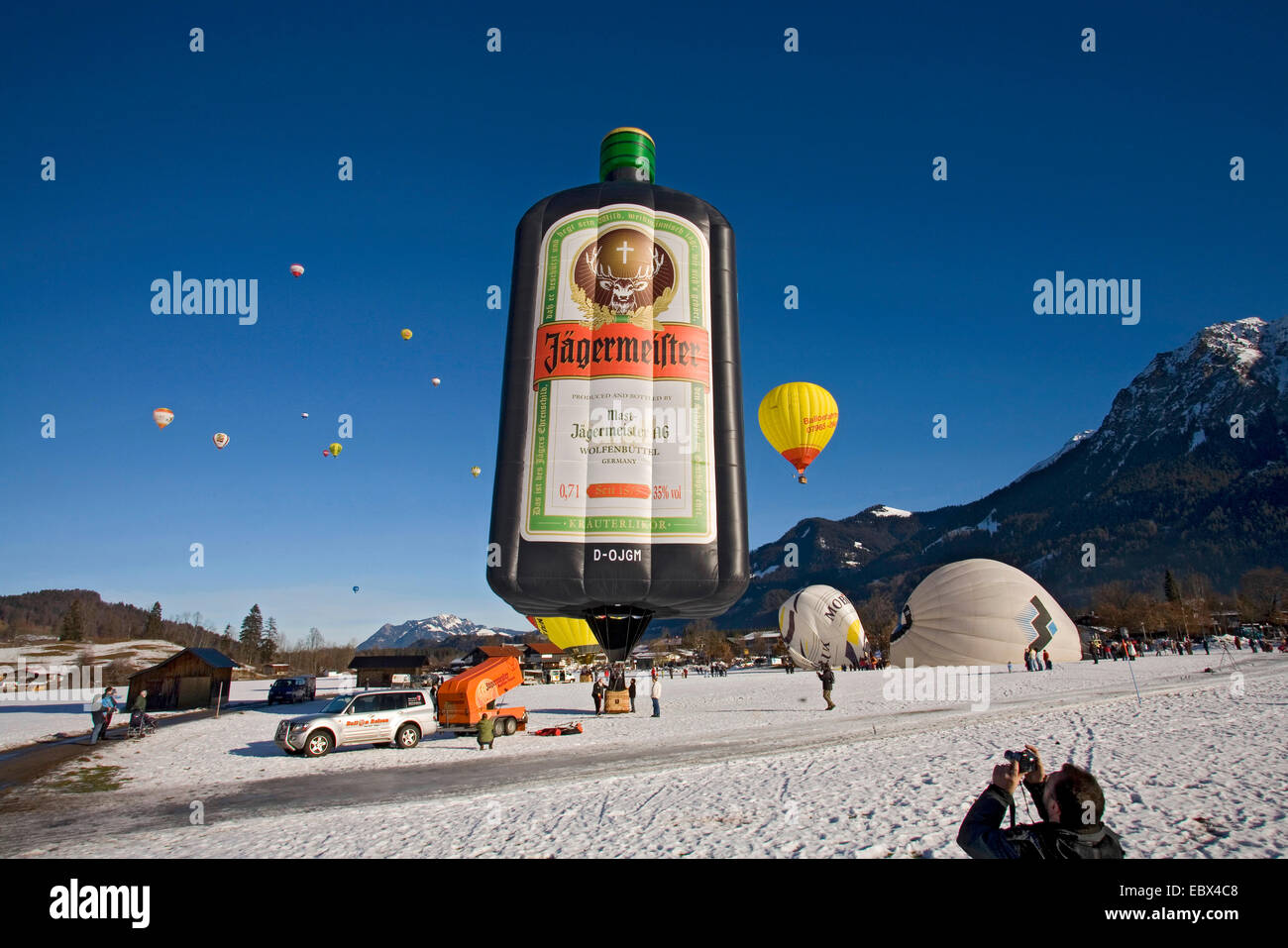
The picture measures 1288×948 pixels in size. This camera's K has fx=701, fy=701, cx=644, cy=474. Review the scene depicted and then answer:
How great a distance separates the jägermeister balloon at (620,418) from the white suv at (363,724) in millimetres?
9035

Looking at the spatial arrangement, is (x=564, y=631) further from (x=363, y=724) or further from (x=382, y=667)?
(x=363, y=724)

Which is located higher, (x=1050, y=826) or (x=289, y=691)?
(x=1050, y=826)

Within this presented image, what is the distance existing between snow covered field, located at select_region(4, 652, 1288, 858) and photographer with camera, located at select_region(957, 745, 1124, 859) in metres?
3.96

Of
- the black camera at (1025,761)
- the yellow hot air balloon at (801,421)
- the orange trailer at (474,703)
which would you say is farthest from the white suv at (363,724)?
the black camera at (1025,761)

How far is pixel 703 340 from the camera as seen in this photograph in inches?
490

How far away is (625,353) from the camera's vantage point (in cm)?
1212

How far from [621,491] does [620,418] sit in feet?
4.18

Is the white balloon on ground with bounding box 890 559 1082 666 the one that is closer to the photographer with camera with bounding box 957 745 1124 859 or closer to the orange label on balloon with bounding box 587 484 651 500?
the orange label on balloon with bounding box 587 484 651 500

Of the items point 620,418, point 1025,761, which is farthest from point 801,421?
point 1025,761

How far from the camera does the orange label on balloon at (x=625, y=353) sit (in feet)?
39.8

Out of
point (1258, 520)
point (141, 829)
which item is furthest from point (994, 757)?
point (1258, 520)

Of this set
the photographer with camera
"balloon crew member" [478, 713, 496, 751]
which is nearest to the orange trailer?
"balloon crew member" [478, 713, 496, 751]
